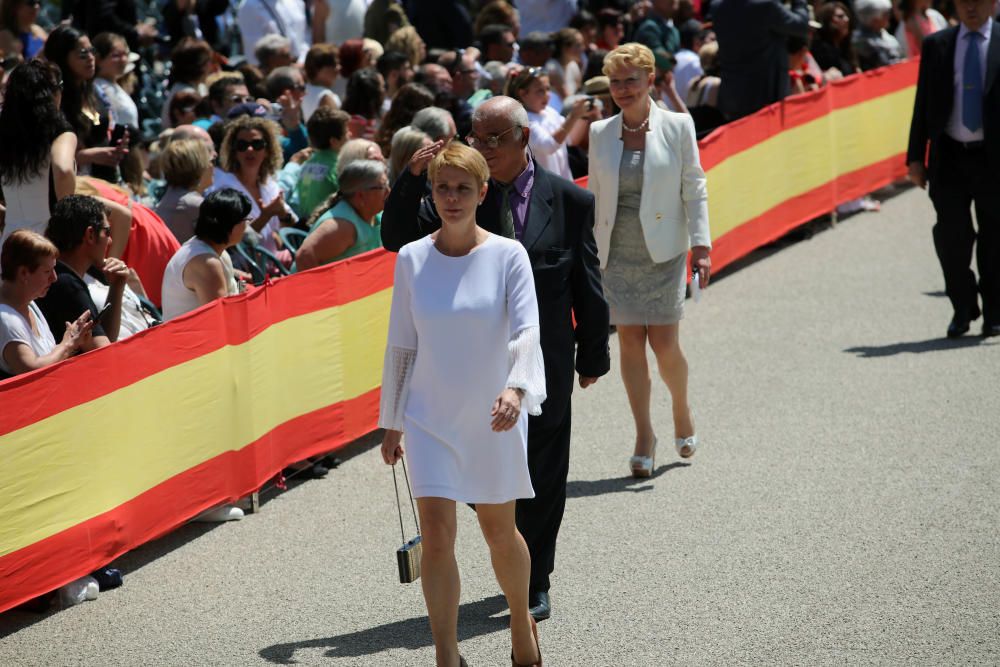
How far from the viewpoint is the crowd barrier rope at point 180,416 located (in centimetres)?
597

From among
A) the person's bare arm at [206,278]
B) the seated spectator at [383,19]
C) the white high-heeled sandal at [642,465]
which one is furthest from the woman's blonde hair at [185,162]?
the seated spectator at [383,19]

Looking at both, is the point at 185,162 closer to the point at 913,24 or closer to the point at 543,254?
the point at 543,254

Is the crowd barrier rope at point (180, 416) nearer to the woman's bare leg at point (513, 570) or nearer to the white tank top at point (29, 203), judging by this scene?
the white tank top at point (29, 203)

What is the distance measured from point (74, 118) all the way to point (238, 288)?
1.81m

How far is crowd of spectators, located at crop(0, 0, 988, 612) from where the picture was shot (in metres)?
7.40

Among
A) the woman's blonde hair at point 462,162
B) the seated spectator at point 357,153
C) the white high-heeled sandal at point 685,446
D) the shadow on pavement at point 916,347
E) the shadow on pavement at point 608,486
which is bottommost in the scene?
the shadow on pavement at point 916,347

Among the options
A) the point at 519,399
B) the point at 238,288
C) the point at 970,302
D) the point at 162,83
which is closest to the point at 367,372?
the point at 238,288

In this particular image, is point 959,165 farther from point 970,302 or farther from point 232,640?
point 232,640

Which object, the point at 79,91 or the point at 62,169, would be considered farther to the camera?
the point at 79,91

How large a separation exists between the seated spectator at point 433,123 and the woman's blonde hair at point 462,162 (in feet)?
15.6

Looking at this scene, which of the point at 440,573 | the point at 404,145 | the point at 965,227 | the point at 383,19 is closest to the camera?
the point at 440,573

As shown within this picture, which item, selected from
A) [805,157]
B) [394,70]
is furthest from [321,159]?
[805,157]

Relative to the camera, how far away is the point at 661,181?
7.64 metres

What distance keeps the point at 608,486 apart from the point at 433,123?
3.29 metres
